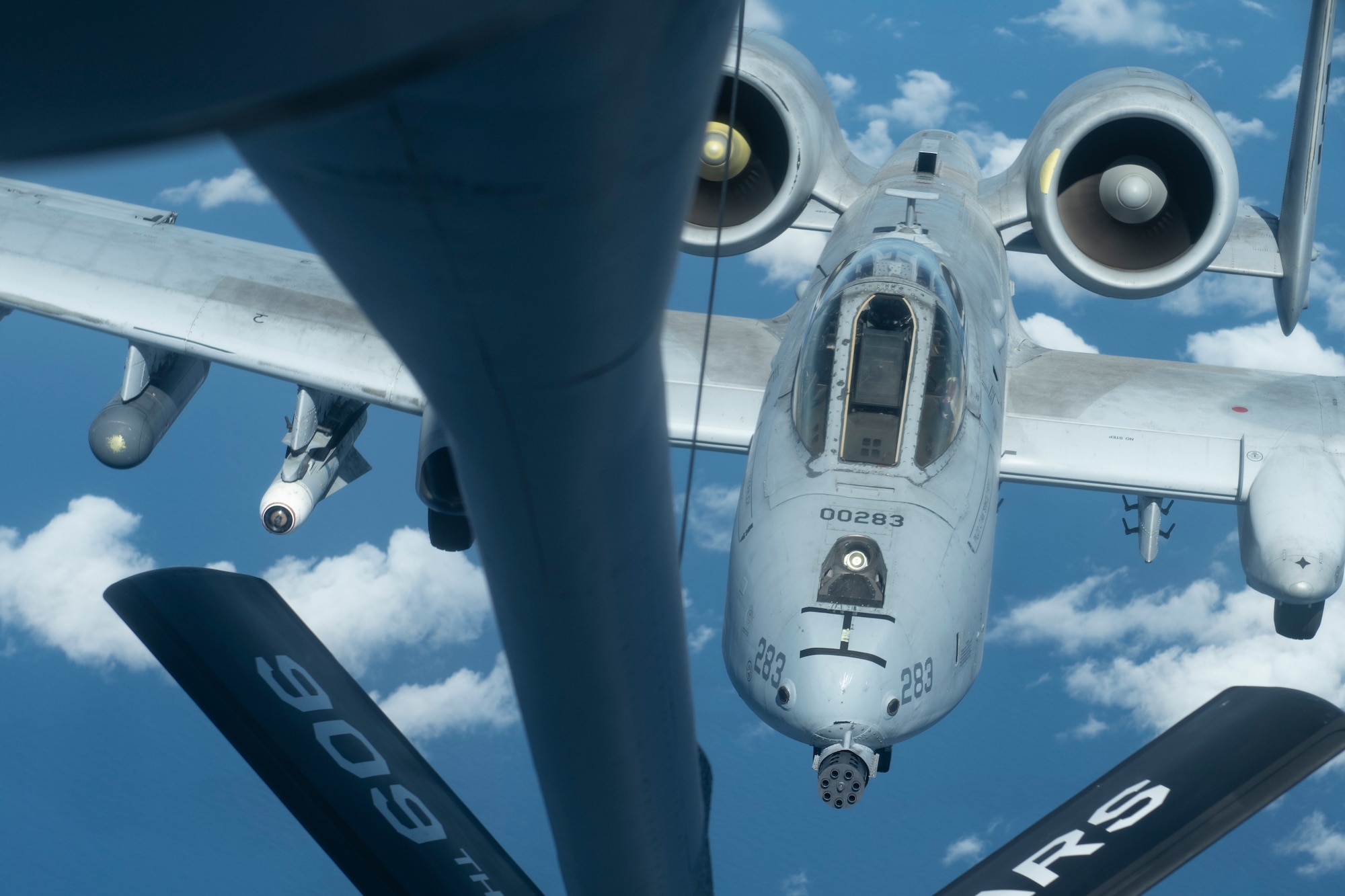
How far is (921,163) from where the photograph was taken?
40.9ft

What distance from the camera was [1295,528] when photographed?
29.8 ft

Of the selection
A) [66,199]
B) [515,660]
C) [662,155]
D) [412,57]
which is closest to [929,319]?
[515,660]

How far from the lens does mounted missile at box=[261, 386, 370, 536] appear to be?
34.7 ft

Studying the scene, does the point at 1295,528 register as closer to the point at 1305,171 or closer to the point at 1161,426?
the point at 1161,426

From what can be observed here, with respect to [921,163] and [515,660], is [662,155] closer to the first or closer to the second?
[515,660]

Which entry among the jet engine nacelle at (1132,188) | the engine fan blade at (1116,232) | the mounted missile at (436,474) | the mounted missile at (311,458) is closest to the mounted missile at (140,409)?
the mounted missile at (311,458)

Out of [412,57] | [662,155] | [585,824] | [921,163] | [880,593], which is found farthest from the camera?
[921,163]

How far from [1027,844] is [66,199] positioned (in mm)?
10295

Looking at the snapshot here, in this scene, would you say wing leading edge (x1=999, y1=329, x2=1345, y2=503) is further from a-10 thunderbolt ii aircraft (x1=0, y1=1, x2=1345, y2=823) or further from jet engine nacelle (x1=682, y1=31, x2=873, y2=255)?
jet engine nacelle (x1=682, y1=31, x2=873, y2=255)

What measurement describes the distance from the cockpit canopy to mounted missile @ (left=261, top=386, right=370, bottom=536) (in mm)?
4915

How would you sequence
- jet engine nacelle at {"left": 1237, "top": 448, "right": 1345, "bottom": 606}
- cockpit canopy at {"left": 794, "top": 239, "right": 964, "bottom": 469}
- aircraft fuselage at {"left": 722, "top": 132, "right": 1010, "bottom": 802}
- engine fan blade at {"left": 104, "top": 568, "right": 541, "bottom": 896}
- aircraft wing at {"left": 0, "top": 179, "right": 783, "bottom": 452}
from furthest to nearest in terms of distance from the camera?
aircraft wing at {"left": 0, "top": 179, "right": 783, "bottom": 452}, jet engine nacelle at {"left": 1237, "top": 448, "right": 1345, "bottom": 606}, cockpit canopy at {"left": 794, "top": 239, "right": 964, "bottom": 469}, aircraft fuselage at {"left": 722, "top": 132, "right": 1010, "bottom": 802}, engine fan blade at {"left": 104, "top": 568, "right": 541, "bottom": 896}

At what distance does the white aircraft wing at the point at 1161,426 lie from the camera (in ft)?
32.9

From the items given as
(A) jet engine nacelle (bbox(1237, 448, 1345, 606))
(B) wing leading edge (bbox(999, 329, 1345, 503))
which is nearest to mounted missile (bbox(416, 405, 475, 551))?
(B) wing leading edge (bbox(999, 329, 1345, 503))

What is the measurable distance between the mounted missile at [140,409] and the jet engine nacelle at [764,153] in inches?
192
